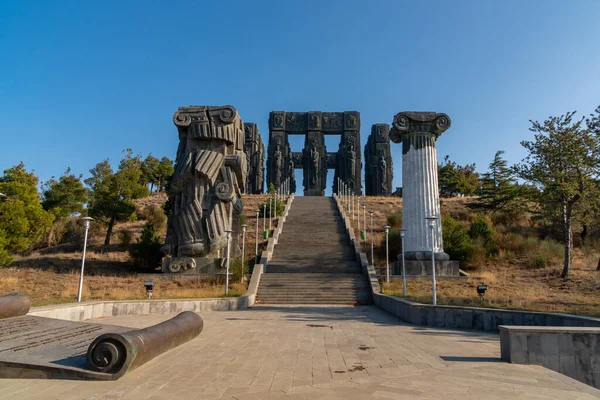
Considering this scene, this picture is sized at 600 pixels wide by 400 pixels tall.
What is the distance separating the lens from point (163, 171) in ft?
177

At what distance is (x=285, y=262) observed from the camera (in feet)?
65.7

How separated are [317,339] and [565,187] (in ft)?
50.0

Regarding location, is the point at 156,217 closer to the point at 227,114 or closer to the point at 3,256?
the point at 3,256

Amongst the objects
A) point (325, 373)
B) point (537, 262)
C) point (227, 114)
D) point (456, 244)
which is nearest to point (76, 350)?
point (325, 373)

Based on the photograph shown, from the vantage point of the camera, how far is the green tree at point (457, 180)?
4891 cm

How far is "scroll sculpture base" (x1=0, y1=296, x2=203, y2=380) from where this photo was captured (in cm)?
439

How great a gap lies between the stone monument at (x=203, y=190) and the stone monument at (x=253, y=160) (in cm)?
2955

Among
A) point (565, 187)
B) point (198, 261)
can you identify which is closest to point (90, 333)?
point (198, 261)

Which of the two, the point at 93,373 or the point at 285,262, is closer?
the point at 93,373

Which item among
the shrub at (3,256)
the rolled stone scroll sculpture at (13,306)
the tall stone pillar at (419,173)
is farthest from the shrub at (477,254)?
the shrub at (3,256)

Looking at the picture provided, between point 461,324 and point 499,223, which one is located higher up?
point 499,223

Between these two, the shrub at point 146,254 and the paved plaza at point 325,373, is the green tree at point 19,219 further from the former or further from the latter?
the paved plaza at point 325,373

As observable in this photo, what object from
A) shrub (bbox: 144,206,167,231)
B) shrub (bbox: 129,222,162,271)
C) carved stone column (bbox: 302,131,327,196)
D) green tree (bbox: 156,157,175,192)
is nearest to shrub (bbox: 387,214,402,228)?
shrub (bbox: 129,222,162,271)

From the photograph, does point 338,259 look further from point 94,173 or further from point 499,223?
point 94,173
